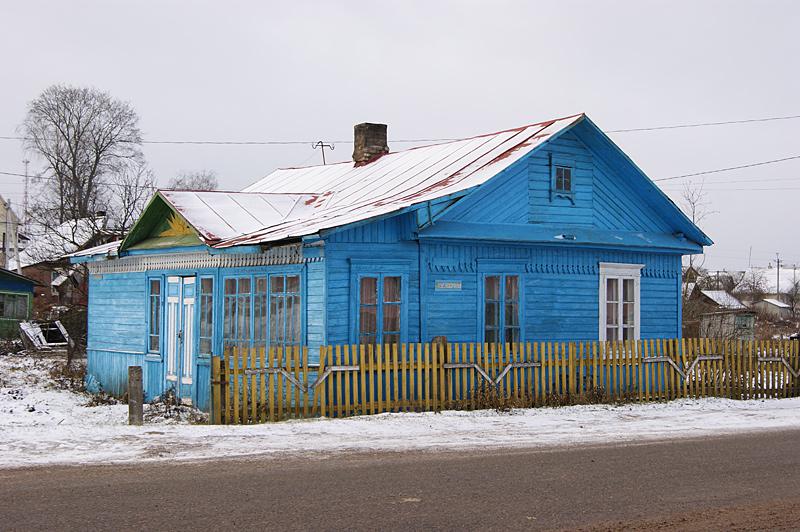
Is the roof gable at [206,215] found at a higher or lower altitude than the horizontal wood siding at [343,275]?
higher

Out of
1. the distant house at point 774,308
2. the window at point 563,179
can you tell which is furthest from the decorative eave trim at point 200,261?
the distant house at point 774,308

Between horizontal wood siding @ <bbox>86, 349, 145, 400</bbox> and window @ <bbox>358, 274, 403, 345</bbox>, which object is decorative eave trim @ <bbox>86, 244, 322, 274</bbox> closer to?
window @ <bbox>358, 274, 403, 345</bbox>

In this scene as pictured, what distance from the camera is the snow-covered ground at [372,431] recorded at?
11109 mm

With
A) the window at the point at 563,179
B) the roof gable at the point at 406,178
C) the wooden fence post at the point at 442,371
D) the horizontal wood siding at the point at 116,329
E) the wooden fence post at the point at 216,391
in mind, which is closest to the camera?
the wooden fence post at the point at 216,391

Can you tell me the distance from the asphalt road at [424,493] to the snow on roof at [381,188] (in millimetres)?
5507

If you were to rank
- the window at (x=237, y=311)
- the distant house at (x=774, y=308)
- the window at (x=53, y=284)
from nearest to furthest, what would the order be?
the window at (x=237, y=311) → the window at (x=53, y=284) → the distant house at (x=774, y=308)

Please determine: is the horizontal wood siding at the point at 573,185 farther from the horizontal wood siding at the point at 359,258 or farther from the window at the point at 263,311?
the window at the point at 263,311

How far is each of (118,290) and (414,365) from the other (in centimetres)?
932

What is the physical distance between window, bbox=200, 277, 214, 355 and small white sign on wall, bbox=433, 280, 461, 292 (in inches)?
164

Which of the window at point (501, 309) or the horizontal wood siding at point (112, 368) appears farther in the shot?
the horizontal wood siding at point (112, 368)

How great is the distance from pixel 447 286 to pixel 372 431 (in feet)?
15.0

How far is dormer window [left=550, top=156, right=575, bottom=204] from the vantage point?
61.4 ft

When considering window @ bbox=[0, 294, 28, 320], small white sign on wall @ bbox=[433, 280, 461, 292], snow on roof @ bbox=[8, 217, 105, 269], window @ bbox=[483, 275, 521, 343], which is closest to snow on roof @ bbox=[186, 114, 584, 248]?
small white sign on wall @ bbox=[433, 280, 461, 292]

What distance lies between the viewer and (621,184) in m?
19.8
